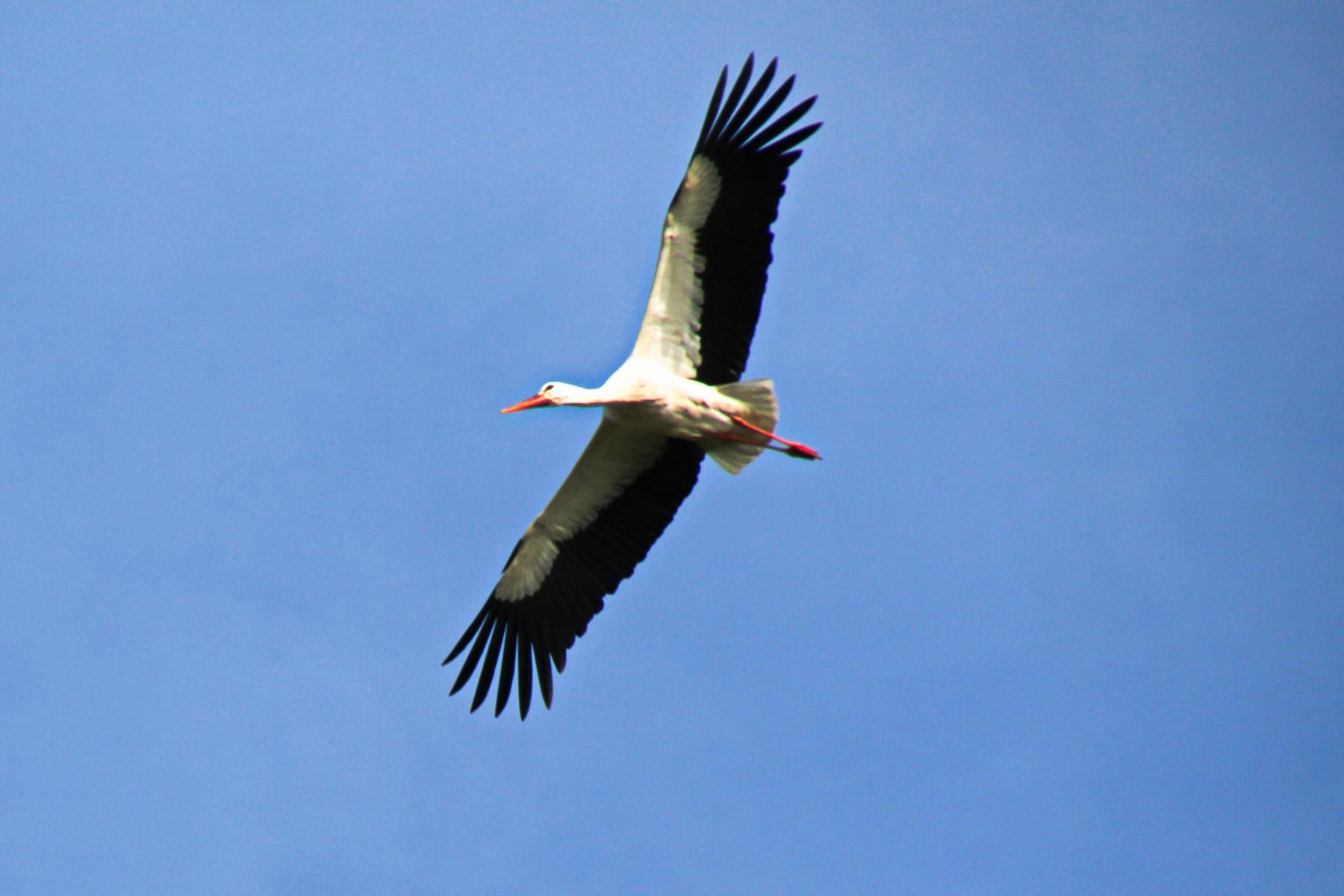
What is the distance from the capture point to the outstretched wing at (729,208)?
11141 millimetres

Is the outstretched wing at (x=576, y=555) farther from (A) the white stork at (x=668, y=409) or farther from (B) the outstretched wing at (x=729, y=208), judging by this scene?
(B) the outstretched wing at (x=729, y=208)

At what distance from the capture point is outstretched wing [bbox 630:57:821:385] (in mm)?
11141

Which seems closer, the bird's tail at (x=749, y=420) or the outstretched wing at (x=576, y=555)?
the bird's tail at (x=749, y=420)

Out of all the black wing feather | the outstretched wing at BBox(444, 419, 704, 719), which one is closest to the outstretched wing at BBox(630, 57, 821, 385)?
the black wing feather

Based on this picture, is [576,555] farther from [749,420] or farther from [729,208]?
[729,208]

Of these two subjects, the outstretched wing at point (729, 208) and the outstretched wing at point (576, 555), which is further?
the outstretched wing at point (576, 555)

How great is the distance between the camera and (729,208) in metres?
11.2

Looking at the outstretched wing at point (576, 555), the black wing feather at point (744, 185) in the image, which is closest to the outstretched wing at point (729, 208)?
the black wing feather at point (744, 185)

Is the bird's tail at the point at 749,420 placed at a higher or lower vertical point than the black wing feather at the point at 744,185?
lower

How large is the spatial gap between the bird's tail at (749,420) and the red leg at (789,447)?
1.5 inches

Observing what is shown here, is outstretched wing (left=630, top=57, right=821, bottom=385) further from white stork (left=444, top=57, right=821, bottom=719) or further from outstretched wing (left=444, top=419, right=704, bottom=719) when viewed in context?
outstretched wing (left=444, top=419, right=704, bottom=719)

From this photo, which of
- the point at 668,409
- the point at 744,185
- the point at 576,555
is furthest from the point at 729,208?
the point at 576,555

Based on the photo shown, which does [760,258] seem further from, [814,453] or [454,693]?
[454,693]

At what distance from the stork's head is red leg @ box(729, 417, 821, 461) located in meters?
1.21
